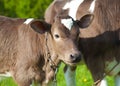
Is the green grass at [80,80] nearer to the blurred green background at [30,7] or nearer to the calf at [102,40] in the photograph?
the calf at [102,40]

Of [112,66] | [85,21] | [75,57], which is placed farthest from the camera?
[112,66]

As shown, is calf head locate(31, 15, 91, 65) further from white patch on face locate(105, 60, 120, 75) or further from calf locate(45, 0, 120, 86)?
white patch on face locate(105, 60, 120, 75)

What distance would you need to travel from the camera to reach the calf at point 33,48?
729 cm

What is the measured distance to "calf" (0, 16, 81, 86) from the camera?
287 inches

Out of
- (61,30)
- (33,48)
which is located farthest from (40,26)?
(33,48)

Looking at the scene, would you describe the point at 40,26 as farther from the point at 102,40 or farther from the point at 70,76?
the point at 70,76

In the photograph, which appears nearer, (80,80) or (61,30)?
(61,30)

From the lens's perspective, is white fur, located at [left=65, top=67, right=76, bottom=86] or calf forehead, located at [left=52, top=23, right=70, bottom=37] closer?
calf forehead, located at [left=52, top=23, right=70, bottom=37]

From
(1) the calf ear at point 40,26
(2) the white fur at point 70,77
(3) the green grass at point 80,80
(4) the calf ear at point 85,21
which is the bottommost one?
(3) the green grass at point 80,80

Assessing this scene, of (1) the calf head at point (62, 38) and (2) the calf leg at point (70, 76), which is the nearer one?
(1) the calf head at point (62, 38)

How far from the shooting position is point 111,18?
25.7ft

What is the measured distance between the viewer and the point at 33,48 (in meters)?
7.85

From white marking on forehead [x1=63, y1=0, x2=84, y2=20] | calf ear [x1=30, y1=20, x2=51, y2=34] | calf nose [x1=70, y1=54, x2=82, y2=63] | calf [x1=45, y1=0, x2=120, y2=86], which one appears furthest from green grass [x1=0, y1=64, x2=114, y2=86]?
calf nose [x1=70, y1=54, x2=82, y2=63]

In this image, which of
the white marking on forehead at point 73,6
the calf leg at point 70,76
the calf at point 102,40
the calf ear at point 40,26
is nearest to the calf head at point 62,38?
the calf ear at point 40,26
